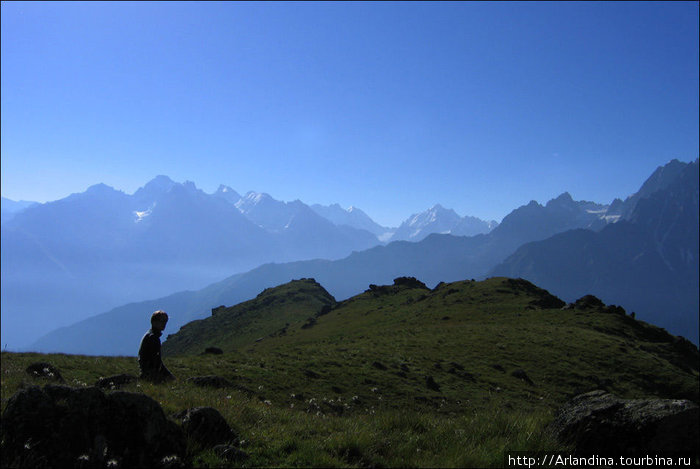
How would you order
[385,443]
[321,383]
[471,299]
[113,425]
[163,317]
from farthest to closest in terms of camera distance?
[471,299] → [321,383] → [163,317] → [385,443] → [113,425]

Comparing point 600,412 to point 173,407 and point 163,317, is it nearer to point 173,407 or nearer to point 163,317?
point 173,407

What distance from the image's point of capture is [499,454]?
22.8 ft

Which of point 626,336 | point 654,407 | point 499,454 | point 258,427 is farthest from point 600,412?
point 626,336

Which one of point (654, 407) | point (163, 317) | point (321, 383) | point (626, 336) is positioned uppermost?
point (163, 317)

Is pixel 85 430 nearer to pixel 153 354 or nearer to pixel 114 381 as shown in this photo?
pixel 114 381

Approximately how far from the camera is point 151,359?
13977 mm

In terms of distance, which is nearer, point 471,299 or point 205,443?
point 205,443

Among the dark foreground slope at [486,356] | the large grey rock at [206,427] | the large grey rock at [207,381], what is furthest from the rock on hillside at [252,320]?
the large grey rock at [206,427]

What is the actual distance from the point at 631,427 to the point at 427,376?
78.0ft

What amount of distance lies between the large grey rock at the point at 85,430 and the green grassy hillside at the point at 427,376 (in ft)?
3.04

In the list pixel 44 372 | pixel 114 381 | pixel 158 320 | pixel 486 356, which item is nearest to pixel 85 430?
pixel 158 320

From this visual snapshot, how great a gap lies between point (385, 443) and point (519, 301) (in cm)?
7455

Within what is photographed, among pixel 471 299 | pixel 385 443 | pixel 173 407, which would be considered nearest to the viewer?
pixel 385 443

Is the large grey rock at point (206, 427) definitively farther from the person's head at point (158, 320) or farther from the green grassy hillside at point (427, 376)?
the person's head at point (158, 320)
